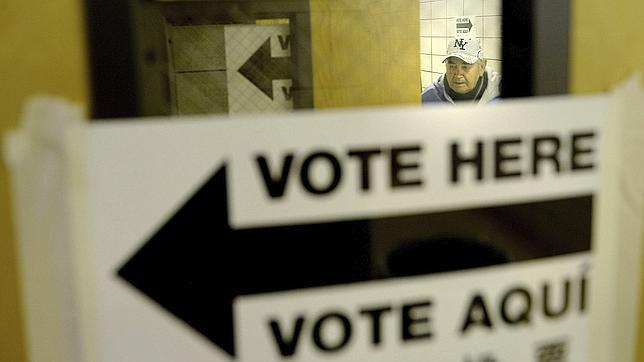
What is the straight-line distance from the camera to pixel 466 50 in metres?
3.37

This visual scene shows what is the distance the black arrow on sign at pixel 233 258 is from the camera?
65 cm

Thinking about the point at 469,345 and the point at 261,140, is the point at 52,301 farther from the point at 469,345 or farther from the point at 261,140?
the point at 469,345

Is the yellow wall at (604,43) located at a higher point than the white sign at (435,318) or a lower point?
higher

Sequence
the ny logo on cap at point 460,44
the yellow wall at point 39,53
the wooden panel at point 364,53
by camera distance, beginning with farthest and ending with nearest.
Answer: the ny logo on cap at point 460,44
the wooden panel at point 364,53
the yellow wall at point 39,53

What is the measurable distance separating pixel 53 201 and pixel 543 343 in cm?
56

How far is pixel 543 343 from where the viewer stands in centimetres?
78

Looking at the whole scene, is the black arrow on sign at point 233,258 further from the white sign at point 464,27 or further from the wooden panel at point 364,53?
the white sign at point 464,27

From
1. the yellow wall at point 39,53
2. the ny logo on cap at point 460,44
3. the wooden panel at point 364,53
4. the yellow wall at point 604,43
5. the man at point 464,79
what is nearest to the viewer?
the yellow wall at point 39,53

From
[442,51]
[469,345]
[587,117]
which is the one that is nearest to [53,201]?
[469,345]

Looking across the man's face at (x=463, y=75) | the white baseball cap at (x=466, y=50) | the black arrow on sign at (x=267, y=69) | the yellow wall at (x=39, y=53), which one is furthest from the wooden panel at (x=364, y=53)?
the white baseball cap at (x=466, y=50)

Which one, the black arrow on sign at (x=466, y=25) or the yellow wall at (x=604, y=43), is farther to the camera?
the black arrow on sign at (x=466, y=25)

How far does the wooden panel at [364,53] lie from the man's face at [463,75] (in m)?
1.73

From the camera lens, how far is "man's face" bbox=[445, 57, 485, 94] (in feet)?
10.3

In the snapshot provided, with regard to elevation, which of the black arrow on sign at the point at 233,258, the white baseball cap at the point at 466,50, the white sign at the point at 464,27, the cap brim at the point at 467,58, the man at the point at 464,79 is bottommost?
the black arrow on sign at the point at 233,258
